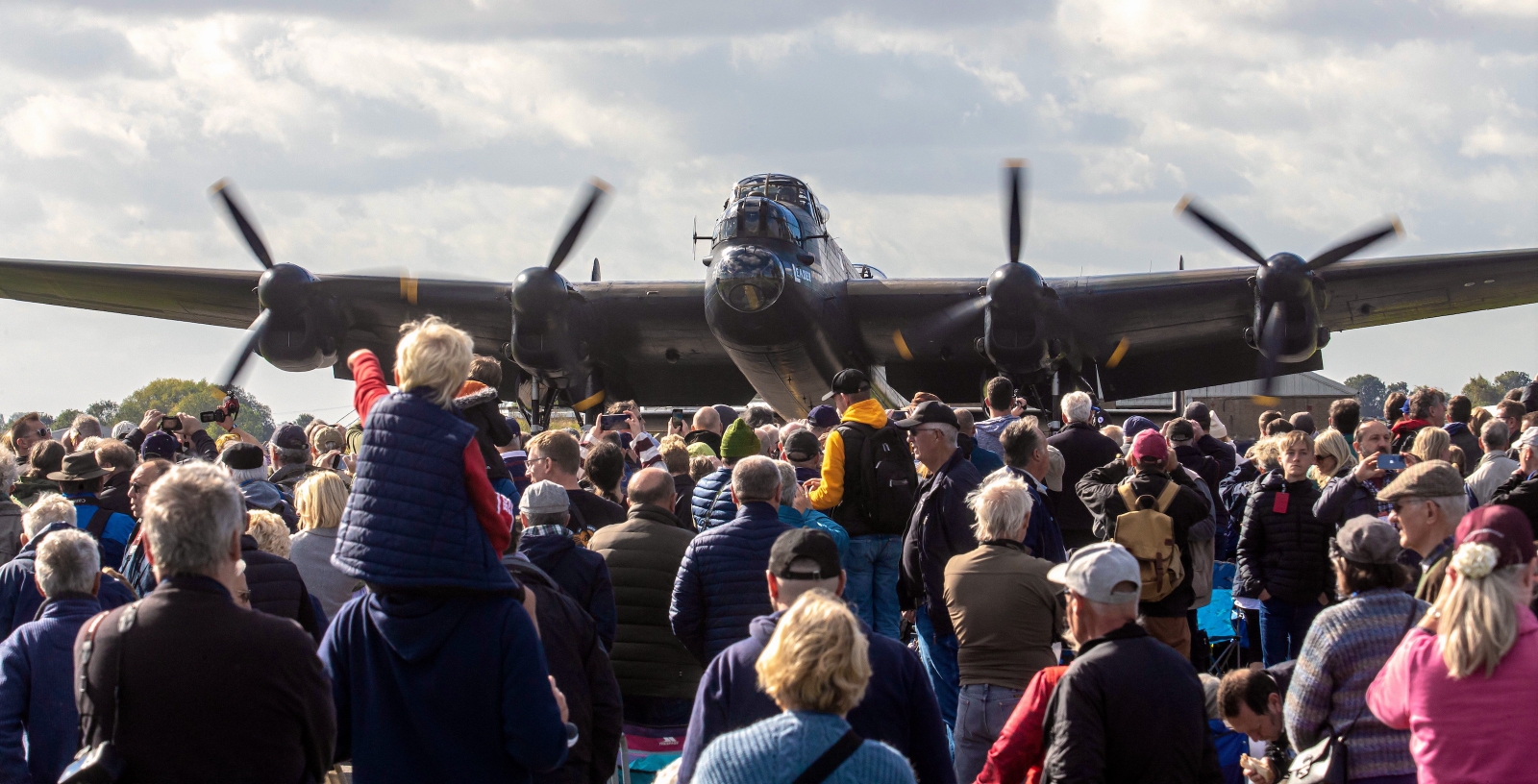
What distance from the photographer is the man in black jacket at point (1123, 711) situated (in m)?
3.75

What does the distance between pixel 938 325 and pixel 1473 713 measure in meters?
Answer: 17.4

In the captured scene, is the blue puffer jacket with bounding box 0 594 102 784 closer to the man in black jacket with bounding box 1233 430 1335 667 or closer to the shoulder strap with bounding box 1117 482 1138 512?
the shoulder strap with bounding box 1117 482 1138 512

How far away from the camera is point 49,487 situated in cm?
795

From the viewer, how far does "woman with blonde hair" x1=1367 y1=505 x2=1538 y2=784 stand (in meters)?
3.49

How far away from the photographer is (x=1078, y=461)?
8734 mm

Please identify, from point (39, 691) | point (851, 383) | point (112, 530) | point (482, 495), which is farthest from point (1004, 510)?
point (112, 530)

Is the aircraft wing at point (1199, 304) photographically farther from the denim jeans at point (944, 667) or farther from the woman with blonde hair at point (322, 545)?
the woman with blonde hair at point (322, 545)

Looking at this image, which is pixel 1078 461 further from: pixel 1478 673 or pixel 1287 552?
pixel 1478 673

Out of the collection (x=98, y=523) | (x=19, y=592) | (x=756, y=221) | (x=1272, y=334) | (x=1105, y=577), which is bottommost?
(x=19, y=592)

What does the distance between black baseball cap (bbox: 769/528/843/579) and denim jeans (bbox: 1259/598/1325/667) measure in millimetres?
4955

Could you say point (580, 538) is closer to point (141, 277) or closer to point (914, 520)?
point (914, 520)

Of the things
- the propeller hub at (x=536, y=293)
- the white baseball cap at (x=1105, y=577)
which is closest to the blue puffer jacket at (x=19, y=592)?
the white baseball cap at (x=1105, y=577)

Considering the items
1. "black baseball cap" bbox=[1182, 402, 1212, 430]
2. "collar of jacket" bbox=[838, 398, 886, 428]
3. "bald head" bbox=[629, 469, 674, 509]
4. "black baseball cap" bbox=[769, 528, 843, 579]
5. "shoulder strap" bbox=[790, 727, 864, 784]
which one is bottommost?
"shoulder strap" bbox=[790, 727, 864, 784]

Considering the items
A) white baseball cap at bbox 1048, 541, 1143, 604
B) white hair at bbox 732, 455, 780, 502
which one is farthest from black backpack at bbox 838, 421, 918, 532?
white baseball cap at bbox 1048, 541, 1143, 604
